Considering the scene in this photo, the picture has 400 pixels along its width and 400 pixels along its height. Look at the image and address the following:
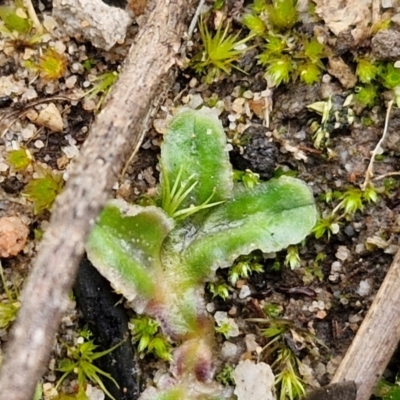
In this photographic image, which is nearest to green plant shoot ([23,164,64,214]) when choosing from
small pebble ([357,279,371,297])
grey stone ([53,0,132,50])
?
grey stone ([53,0,132,50])

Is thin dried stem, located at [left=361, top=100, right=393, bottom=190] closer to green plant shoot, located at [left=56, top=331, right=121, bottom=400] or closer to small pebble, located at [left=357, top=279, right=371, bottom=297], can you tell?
small pebble, located at [left=357, top=279, right=371, bottom=297]

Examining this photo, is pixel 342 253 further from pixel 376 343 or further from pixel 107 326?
pixel 107 326

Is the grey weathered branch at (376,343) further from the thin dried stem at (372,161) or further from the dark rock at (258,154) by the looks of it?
the dark rock at (258,154)

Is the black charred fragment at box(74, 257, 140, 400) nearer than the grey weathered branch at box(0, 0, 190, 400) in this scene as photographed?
No

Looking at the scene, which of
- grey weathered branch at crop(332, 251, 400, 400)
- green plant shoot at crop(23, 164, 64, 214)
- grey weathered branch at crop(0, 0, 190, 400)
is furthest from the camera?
green plant shoot at crop(23, 164, 64, 214)

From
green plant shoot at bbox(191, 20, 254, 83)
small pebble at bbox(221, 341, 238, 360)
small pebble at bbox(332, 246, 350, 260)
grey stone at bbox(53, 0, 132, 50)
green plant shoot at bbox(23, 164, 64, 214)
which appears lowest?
small pebble at bbox(221, 341, 238, 360)

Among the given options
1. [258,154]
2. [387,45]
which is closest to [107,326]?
[258,154]

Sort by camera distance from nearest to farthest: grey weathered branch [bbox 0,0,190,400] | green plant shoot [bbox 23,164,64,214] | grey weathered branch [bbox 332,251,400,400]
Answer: grey weathered branch [bbox 0,0,190,400]
grey weathered branch [bbox 332,251,400,400]
green plant shoot [bbox 23,164,64,214]
